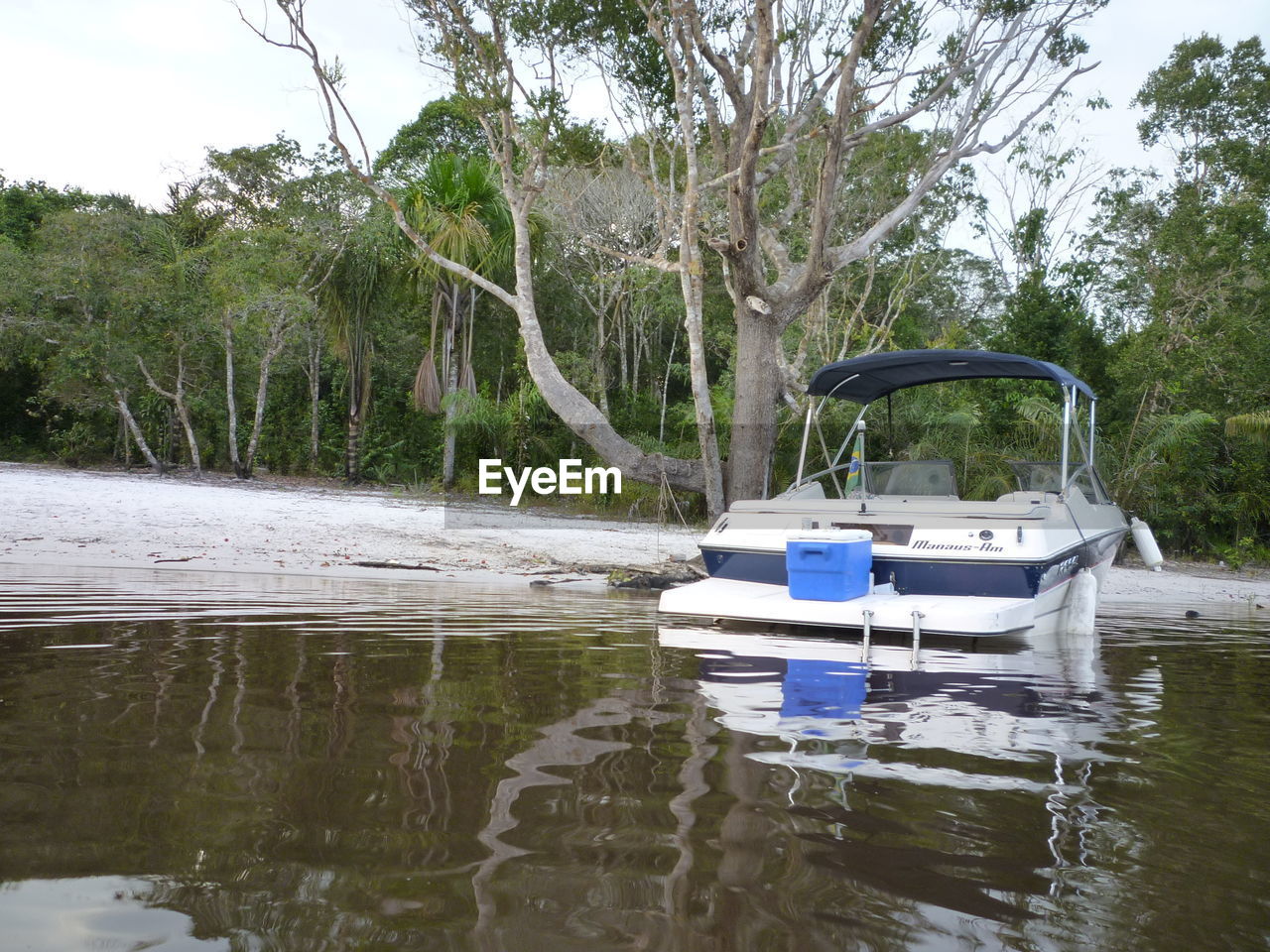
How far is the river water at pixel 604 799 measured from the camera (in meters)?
2.05

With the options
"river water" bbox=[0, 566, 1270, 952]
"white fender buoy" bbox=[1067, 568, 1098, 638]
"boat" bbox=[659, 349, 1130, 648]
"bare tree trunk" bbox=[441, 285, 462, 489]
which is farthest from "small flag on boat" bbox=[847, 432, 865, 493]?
"bare tree trunk" bbox=[441, 285, 462, 489]

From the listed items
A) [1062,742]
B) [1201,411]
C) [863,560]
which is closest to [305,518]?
[863,560]

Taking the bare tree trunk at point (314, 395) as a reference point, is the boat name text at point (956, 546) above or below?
below

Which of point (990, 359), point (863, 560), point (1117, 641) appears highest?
point (990, 359)

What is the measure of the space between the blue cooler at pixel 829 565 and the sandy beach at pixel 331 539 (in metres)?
4.14

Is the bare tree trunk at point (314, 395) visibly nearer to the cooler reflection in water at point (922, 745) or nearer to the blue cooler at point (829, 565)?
the cooler reflection in water at point (922, 745)

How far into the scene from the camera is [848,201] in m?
19.6

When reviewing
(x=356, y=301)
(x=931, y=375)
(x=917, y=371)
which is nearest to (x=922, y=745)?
(x=917, y=371)

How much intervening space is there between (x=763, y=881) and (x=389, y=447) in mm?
22636

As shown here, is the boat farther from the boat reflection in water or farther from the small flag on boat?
the small flag on boat

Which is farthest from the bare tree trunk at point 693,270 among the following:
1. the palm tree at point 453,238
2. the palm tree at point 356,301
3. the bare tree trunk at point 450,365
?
the palm tree at point 356,301

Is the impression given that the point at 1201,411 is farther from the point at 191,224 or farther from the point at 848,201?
the point at 191,224

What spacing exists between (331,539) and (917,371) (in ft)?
23.0

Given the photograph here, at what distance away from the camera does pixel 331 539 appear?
12.1 meters
